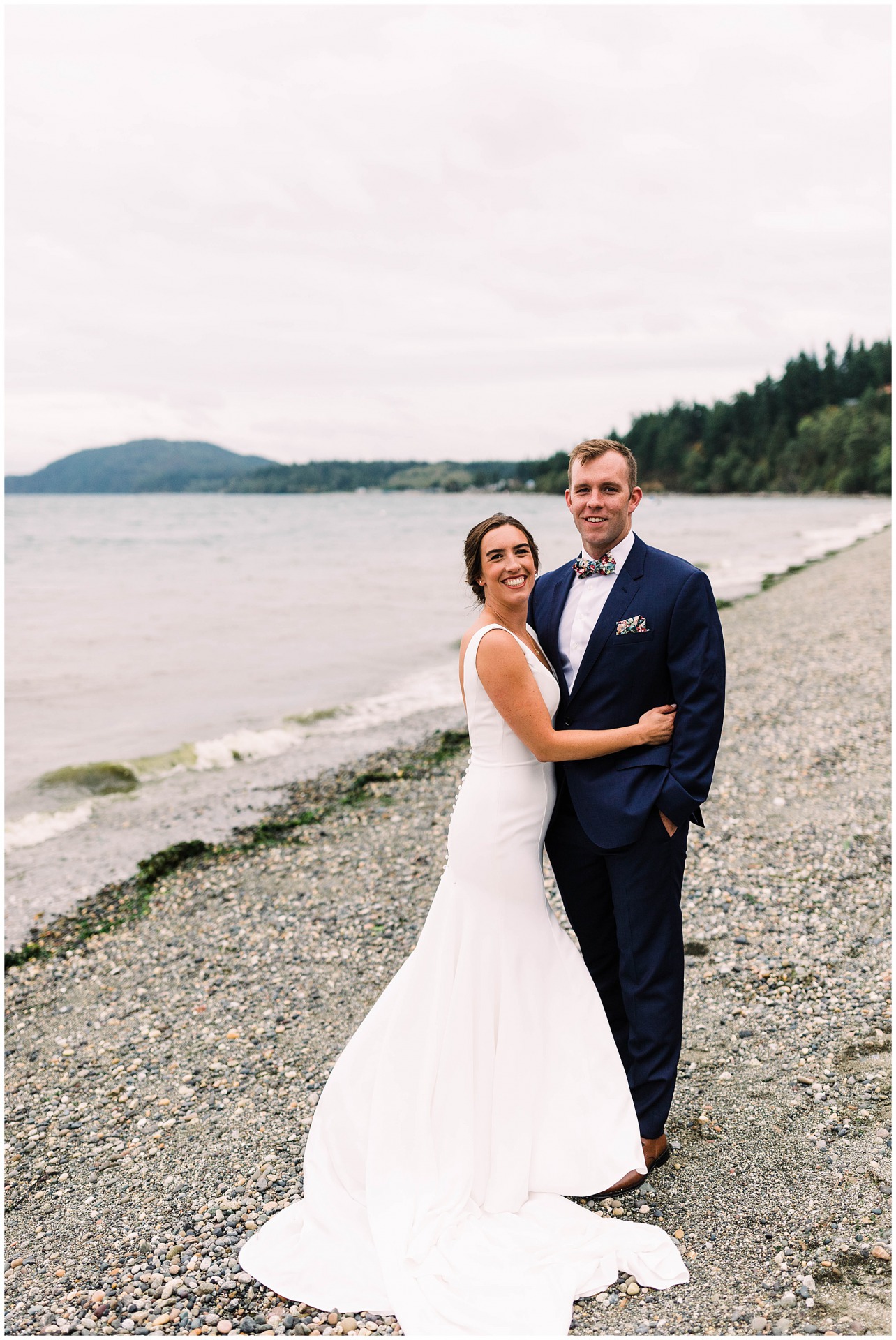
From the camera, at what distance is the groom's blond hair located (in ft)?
11.6

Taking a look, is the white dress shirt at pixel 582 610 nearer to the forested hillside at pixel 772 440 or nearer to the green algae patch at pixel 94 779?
the green algae patch at pixel 94 779

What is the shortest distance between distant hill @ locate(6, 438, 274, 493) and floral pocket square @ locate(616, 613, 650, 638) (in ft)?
503

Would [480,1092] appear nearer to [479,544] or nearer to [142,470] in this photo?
[479,544]

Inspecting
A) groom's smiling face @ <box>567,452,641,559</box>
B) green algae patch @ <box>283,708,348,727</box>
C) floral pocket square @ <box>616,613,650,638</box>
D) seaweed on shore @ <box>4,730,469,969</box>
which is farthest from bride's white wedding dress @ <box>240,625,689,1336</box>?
green algae patch @ <box>283,708,348,727</box>

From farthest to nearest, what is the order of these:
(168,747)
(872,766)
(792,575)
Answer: (792,575), (168,747), (872,766)

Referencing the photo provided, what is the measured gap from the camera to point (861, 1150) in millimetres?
4012

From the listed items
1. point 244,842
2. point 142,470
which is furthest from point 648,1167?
point 142,470

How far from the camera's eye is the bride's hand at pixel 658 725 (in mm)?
3598

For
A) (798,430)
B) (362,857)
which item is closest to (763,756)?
(362,857)

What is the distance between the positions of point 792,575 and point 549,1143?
28.5 m

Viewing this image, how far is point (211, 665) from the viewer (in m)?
19.8

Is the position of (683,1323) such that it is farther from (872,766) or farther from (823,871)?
(872,766)

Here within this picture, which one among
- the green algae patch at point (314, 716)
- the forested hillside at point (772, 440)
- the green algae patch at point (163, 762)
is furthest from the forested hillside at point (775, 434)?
the green algae patch at point (163, 762)

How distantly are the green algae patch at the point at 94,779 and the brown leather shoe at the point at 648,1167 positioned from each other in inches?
368
